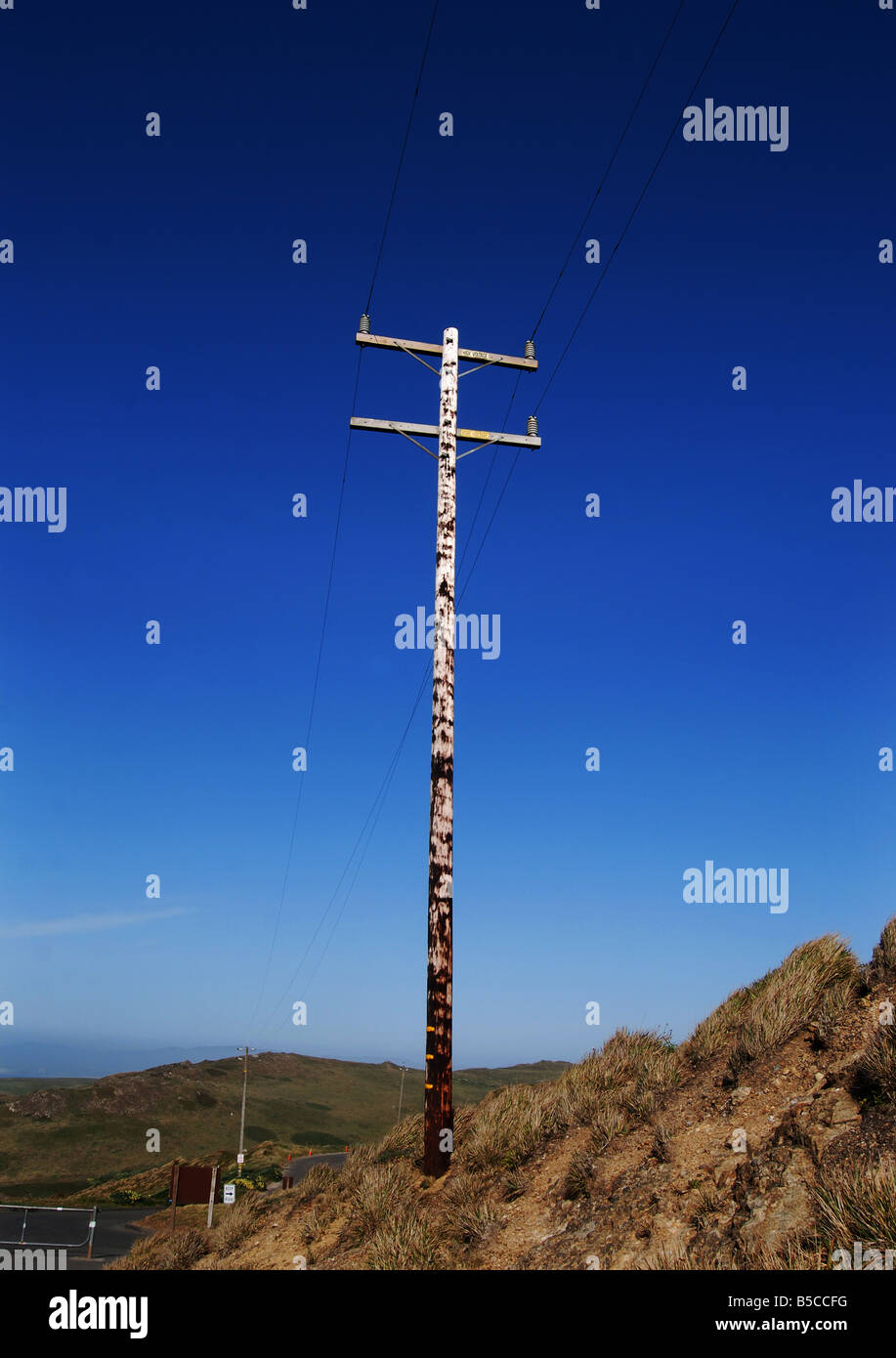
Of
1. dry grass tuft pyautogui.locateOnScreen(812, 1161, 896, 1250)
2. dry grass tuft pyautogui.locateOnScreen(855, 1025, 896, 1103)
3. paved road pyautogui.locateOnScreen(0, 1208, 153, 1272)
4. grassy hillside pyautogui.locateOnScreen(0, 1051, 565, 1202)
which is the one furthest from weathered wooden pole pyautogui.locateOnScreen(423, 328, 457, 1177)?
grassy hillside pyautogui.locateOnScreen(0, 1051, 565, 1202)

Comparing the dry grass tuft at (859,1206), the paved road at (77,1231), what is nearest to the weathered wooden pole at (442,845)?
the dry grass tuft at (859,1206)

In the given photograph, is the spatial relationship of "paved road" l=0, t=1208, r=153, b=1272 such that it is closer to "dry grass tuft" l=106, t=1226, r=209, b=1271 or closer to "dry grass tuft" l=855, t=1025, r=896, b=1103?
"dry grass tuft" l=106, t=1226, r=209, b=1271

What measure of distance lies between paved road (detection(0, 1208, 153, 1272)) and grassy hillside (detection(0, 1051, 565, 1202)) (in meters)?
13.1

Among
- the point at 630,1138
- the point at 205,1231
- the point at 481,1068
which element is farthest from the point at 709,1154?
the point at 481,1068

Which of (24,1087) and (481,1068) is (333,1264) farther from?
(24,1087)

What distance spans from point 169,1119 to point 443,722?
106 meters

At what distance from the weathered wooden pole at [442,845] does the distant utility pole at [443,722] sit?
0.01 meters

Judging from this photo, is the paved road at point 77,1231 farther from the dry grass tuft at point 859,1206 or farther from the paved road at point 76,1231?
the dry grass tuft at point 859,1206

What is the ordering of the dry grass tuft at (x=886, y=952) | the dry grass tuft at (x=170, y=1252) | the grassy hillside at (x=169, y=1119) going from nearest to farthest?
1. the dry grass tuft at (x=886, y=952)
2. the dry grass tuft at (x=170, y=1252)
3. the grassy hillside at (x=169, y=1119)

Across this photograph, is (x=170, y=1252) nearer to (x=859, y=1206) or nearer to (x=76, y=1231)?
(x=859, y=1206)

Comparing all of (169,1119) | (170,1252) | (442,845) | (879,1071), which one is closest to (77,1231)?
(170,1252)

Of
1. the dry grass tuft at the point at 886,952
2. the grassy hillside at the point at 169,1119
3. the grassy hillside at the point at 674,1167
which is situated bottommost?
the grassy hillside at the point at 169,1119

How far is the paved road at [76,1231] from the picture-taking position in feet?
128

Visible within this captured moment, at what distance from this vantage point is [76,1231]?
4803cm
